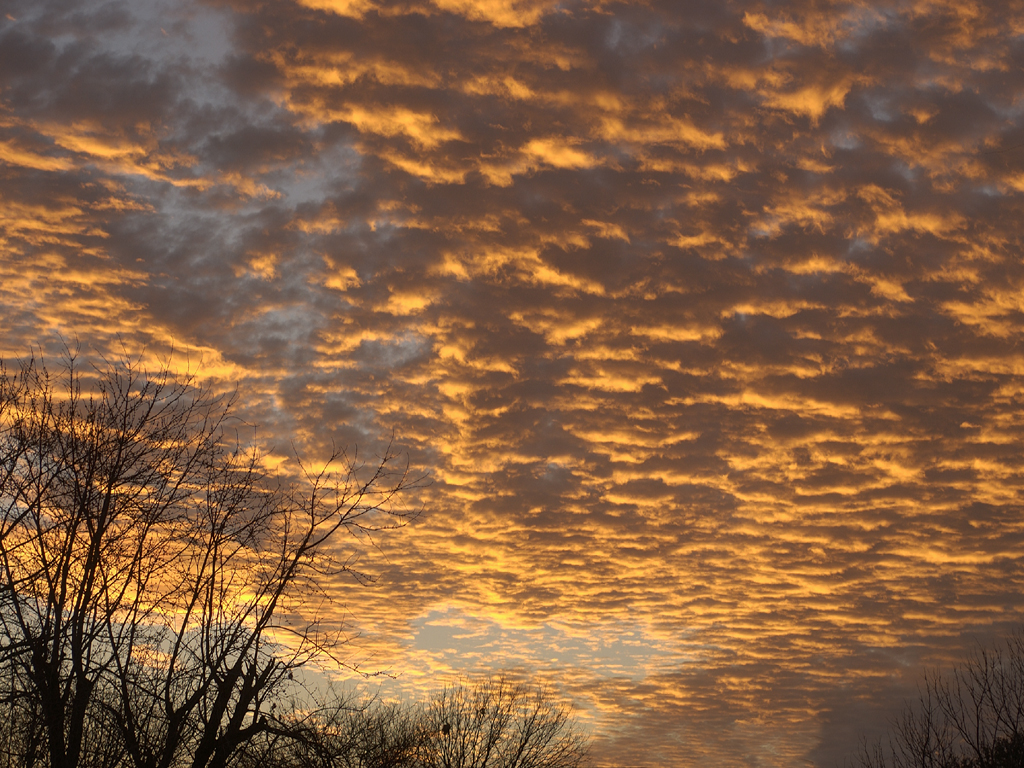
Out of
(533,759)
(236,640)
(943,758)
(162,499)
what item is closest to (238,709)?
(236,640)

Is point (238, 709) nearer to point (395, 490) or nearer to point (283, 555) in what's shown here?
point (283, 555)

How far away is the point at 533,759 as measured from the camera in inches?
1620

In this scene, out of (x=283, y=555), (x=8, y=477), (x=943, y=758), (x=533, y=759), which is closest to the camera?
(x=8, y=477)

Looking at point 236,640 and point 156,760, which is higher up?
point 236,640

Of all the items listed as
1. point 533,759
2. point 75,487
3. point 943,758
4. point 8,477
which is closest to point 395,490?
point 75,487

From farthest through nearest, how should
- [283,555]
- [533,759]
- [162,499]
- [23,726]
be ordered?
[533,759], [283,555], [162,499], [23,726]

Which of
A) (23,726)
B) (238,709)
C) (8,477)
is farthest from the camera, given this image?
(238,709)

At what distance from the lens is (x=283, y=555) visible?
13492mm

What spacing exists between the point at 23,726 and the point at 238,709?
279cm

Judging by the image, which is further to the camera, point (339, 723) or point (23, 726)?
point (339, 723)

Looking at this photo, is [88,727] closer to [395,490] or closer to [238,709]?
[238,709]

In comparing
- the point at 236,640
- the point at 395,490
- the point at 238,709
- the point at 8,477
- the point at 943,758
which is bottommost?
the point at 943,758

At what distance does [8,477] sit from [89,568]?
1.39 meters

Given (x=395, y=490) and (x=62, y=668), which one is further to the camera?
(x=395, y=490)
